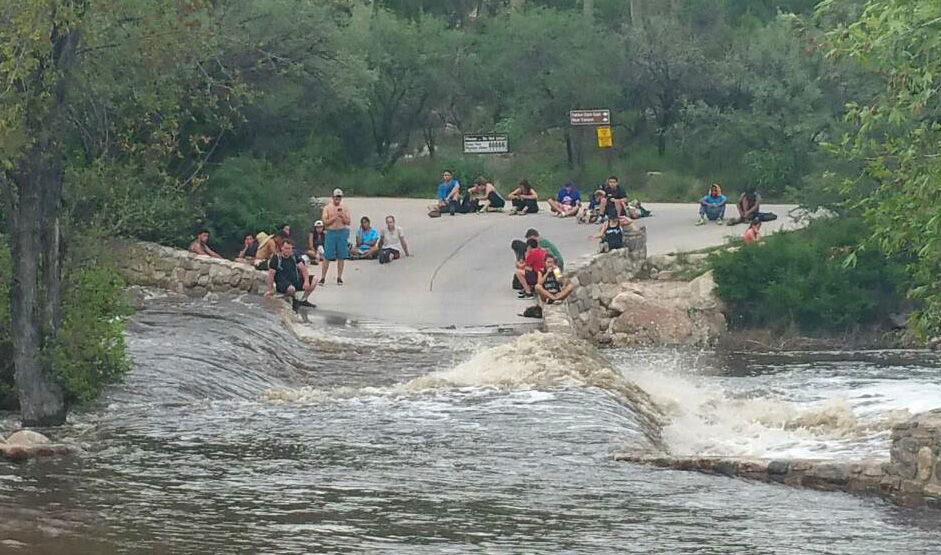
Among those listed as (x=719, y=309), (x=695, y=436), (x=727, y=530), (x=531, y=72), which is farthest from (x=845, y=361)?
(x=531, y=72)

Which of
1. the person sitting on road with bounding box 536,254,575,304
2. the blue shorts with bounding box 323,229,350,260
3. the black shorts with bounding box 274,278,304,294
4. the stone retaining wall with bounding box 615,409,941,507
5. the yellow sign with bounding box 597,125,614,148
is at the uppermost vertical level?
the yellow sign with bounding box 597,125,614,148

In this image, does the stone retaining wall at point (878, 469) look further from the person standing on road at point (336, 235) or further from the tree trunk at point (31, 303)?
the person standing on road at point (336, 235)

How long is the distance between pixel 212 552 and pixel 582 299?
714 inches

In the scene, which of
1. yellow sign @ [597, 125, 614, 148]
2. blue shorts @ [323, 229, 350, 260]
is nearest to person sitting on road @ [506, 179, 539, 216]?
yellow sign @ [597, 125, 614, 148]

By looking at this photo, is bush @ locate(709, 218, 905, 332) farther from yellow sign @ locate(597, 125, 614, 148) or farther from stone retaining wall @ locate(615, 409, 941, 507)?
stone retaining wall @ locate(615, 409, 941, 507)

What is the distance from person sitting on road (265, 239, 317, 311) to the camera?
28000 millimetres

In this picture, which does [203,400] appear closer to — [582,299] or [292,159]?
[582,299]

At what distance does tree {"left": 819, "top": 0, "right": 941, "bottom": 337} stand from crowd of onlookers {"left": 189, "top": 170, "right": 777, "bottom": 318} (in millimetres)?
12690

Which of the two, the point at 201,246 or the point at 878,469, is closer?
the point at 878,469

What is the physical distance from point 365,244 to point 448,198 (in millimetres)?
6530

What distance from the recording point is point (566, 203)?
39.1 m

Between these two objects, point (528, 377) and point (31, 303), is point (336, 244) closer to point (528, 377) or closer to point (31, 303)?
point (528, 377)

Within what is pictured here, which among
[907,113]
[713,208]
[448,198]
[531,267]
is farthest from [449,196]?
[907,113]

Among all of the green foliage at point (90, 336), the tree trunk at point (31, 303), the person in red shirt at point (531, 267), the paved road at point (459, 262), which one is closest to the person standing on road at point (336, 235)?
the paved road at point (459, 262)
